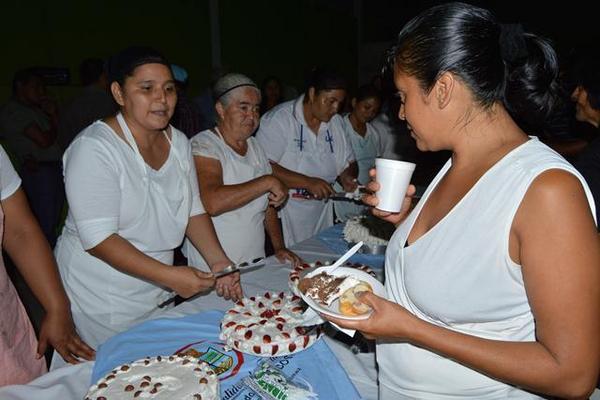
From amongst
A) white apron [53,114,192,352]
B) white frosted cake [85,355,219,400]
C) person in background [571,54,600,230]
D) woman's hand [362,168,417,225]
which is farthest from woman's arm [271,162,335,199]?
white frosted cake [85,355,219,400]

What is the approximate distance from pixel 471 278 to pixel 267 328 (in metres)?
0.82

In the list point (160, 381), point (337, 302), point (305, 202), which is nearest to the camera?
point (337, 302)

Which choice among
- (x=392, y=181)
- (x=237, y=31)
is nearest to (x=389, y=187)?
(x=392, y=181)

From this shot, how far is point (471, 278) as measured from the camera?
38.5 inches

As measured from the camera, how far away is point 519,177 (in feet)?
3.02

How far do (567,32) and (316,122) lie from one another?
12773 mm

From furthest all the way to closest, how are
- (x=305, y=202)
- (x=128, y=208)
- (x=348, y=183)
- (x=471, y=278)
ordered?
(x=348, y=183) → (x=305, y=202) → (x=128, y=208) → (x=471, y=278)

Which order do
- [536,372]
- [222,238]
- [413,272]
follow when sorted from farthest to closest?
[222,238] < [413,272] < [536,372]

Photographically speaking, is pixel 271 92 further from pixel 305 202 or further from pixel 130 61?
pixel 130 61

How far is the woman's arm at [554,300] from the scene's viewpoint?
0.83m

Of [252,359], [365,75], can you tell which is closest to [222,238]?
[252,359]

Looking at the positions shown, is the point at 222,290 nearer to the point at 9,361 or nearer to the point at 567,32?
the point at 9,361

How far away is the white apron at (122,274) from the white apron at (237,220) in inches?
22.1

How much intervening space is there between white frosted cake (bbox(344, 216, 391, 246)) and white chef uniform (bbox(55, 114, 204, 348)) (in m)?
0.95
